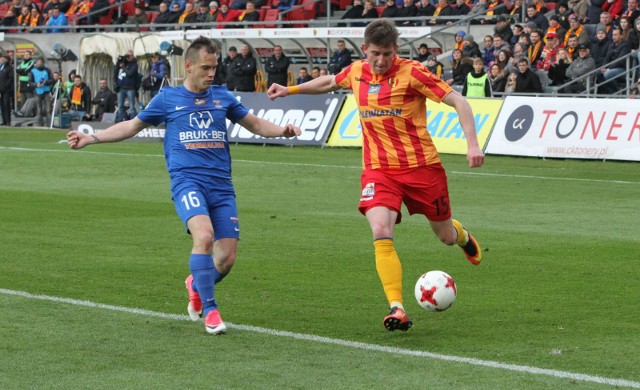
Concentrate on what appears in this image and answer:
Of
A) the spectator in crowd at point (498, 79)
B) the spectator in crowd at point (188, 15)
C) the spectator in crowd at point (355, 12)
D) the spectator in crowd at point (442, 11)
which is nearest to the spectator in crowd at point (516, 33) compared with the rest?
the spectator in crowd at point (498, 79)

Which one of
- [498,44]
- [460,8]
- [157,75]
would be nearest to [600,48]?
[498,44]

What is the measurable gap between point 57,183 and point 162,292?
9.98 metres

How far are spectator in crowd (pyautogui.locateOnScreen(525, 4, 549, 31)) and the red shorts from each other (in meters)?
20.9

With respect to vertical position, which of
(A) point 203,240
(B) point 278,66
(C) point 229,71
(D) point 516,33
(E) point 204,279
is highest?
(A) point 203,240

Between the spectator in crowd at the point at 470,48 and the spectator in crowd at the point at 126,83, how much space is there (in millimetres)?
11020

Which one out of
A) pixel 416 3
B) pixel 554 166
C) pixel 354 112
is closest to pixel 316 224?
pixel 554 166

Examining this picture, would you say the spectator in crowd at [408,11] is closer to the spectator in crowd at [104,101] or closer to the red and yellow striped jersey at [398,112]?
the spectator in crowd at [104,101]

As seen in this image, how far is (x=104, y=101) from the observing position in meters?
36.3

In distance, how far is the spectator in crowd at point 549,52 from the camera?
88.9 ft

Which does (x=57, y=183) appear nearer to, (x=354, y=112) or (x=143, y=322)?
(x=354, y=112)

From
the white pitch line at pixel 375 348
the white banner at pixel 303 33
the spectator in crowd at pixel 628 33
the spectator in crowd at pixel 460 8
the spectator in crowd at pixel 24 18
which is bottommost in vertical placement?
the spectator in crowd at pixel 24 18

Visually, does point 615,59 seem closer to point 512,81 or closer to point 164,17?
point 512,81

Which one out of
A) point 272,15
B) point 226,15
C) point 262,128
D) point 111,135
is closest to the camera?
point 111,135

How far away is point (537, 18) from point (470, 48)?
6.88ft
